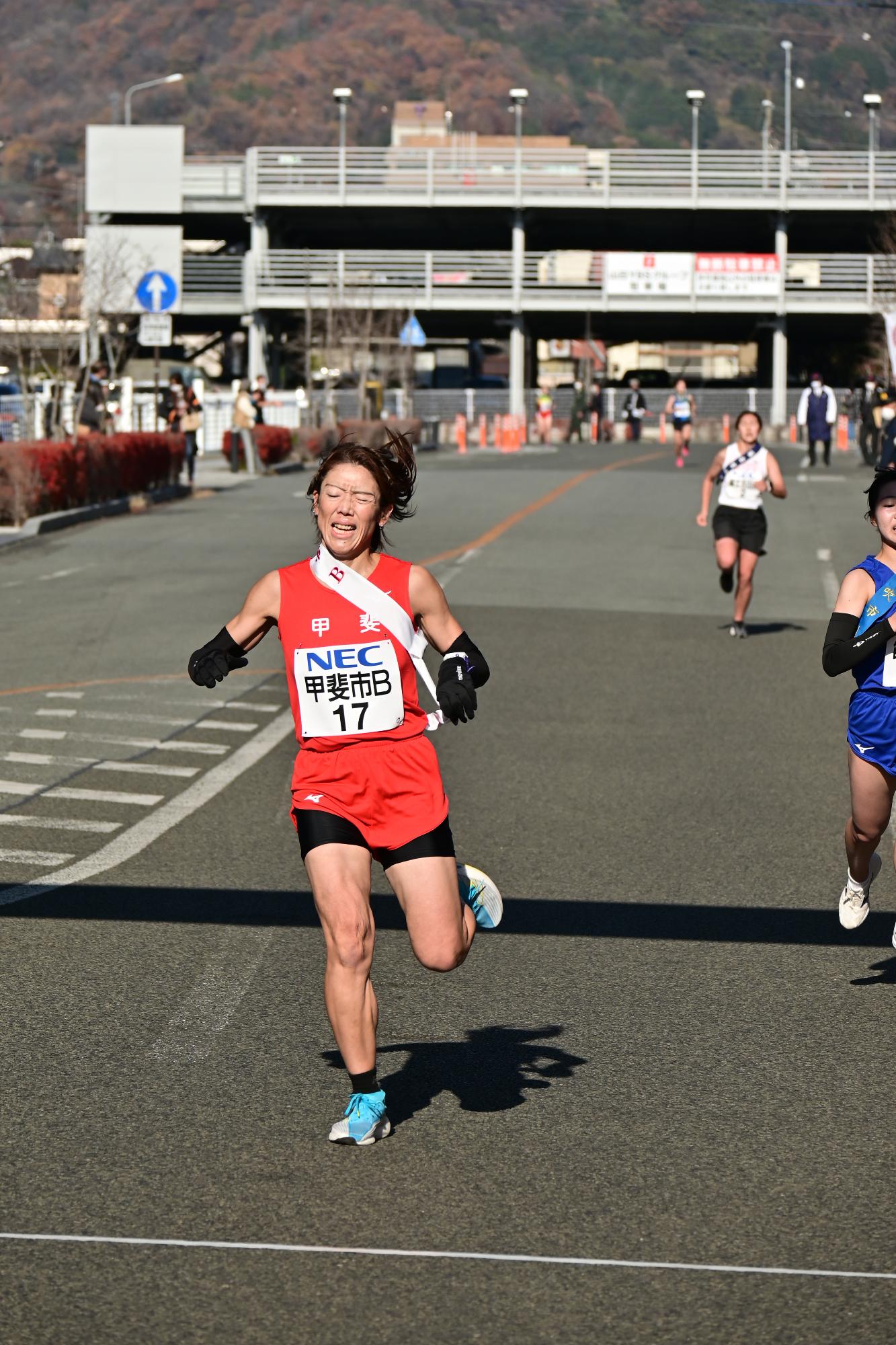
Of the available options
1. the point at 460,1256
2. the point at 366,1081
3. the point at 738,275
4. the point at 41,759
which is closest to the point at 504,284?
the point at 738,275

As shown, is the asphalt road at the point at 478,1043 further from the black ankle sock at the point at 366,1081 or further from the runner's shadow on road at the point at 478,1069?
the black ankle sock at the point at 366,1081

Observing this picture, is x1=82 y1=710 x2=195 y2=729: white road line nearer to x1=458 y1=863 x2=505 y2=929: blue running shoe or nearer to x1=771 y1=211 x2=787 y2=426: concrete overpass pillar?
x1=458 y1=863 x2=505 y2=929: blue running shoe

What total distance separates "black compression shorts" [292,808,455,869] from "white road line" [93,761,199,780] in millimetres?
5790

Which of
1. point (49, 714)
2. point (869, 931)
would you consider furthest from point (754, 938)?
point (49, 714)

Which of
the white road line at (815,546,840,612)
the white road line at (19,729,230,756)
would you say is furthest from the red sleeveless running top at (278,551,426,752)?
the white road line at (815,546,840,612)

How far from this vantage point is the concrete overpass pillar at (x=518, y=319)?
256 feet

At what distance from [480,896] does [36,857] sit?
3899 mm

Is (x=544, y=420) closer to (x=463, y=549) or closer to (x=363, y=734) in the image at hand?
(x=463, y=549)

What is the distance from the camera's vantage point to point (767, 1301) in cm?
426

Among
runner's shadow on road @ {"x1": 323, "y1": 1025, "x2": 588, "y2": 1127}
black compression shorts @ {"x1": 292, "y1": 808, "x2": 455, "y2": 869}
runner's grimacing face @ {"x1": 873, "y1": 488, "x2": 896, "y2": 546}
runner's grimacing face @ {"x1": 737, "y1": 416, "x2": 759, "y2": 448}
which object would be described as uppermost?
runner's grimacing face @ {"x1": 737, "y1": 416, "x2": 759, "y2": 448}

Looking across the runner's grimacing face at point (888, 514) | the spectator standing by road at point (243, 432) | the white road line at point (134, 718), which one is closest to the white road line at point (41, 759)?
the white road line at point (134, 718)

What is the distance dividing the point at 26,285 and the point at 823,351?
49034 mm

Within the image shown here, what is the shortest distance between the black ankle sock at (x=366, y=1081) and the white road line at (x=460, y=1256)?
73 centimetres

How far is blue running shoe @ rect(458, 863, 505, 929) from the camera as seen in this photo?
5.60m
